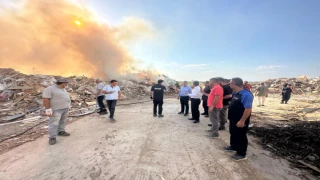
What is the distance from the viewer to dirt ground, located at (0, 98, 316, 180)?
302 centimetres

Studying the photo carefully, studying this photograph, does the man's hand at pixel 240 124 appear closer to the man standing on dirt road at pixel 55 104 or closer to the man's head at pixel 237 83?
the man's head at pixel 237 83

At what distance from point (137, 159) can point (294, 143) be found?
4124 mm

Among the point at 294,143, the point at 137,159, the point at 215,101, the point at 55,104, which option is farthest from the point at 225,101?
the point at 55,104

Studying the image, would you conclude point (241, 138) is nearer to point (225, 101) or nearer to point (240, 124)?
point (240, 124)

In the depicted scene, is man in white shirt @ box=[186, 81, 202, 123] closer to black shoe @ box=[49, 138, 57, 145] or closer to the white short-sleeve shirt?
the white short-sleeve shirt

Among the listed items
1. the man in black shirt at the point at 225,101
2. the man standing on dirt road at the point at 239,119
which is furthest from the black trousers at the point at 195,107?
the man standing on dirt road at the point at 239,119

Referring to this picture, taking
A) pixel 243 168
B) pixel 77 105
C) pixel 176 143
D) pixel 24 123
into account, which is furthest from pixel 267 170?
pixel 77 105

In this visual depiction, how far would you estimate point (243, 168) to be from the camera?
326 centimetres

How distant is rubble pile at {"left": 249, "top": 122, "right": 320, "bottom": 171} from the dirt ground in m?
0.37

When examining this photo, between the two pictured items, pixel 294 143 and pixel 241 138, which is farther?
pixel 294 143

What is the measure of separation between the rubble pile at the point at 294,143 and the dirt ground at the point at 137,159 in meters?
0.37

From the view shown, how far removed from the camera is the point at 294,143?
4.44m

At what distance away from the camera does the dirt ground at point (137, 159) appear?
3020 mm

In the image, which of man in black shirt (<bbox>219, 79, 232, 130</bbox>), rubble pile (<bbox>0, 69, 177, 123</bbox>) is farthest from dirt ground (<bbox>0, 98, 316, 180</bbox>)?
rubble pile (<bbox>0, 69, 177, 123</bbox>)
